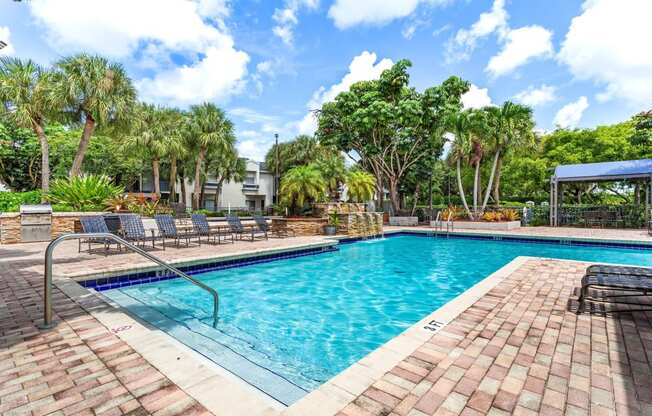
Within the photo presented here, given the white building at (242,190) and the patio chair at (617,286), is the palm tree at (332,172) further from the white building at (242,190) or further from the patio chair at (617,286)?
the white building at (242,190)

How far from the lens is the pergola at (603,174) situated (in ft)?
59.0

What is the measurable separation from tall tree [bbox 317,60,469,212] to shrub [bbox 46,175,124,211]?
15141mm

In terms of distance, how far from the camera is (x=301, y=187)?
49.5 ft

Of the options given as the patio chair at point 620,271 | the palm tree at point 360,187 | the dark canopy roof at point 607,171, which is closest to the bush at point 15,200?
the palm tree at point 360,187

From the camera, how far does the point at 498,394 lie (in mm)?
2400

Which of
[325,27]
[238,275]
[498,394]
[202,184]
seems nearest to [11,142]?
[202,184]

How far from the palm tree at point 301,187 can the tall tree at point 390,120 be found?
839 cm

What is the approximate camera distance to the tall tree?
21578 millimetres

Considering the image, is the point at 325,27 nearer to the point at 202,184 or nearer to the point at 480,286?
the point at 480,286

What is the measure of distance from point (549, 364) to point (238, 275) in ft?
21.7

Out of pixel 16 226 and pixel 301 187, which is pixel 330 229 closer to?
pixel 301 187

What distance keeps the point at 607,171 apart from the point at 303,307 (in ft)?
70.2

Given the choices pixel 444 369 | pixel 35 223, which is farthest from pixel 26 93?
pixel 444 369

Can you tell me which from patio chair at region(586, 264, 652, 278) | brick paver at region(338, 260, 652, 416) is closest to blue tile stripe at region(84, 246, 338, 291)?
brick paver at region(338, 260, 652, 416)
